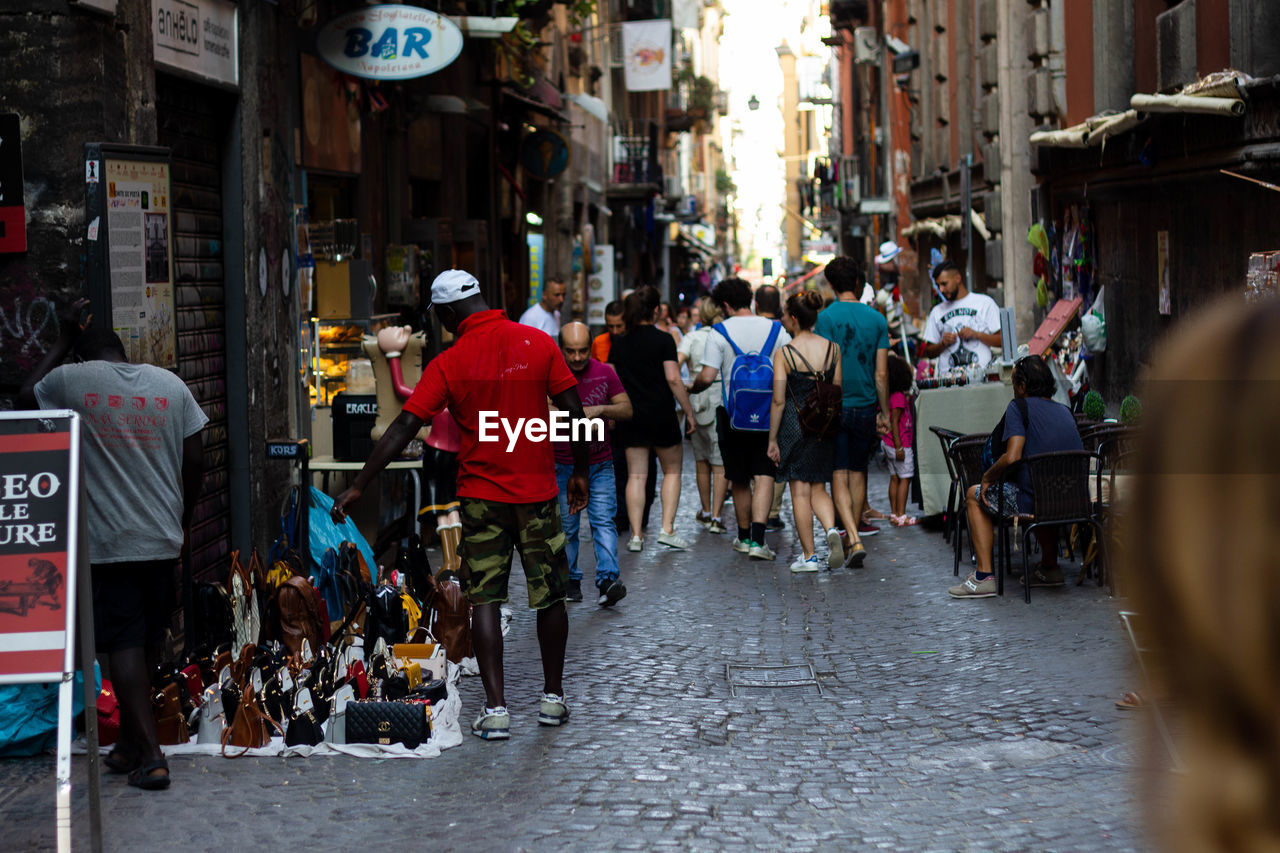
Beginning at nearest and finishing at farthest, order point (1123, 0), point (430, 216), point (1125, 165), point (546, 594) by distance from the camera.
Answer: point (546, 594) < point (1125, 165) < point (1123, 0) < point (430, 216)

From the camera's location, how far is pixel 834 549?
1080 centimetres

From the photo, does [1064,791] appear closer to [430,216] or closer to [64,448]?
[64,448]

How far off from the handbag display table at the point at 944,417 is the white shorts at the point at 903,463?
701 millimetres

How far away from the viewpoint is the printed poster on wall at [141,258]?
739cm

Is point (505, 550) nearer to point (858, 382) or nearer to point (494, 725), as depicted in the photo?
point (494, 725)

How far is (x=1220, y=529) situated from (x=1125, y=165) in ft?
39.8

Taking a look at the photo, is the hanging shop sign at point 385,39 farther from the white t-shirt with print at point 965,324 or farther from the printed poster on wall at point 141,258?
the white t-shirt with print at point 965,324

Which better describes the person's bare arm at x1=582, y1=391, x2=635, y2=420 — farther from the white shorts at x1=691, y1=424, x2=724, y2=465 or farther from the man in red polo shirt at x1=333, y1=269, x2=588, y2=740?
the white shorts at x1=691, y1=424, x2=724, y2=465

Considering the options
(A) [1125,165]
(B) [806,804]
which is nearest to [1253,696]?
(B) [806,804]

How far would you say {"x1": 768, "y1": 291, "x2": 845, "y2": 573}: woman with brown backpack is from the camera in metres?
10.7

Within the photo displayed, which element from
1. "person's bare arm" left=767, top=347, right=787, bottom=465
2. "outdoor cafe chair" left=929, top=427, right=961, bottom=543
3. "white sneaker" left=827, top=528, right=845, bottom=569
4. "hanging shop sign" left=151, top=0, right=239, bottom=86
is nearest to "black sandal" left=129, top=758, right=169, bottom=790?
"hanging shop sign" left=151, top=0, right=239, bottom=86

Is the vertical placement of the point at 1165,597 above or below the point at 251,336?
below

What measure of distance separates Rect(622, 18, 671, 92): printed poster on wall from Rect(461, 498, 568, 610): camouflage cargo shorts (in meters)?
32.9

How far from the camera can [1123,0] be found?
14148 mm
